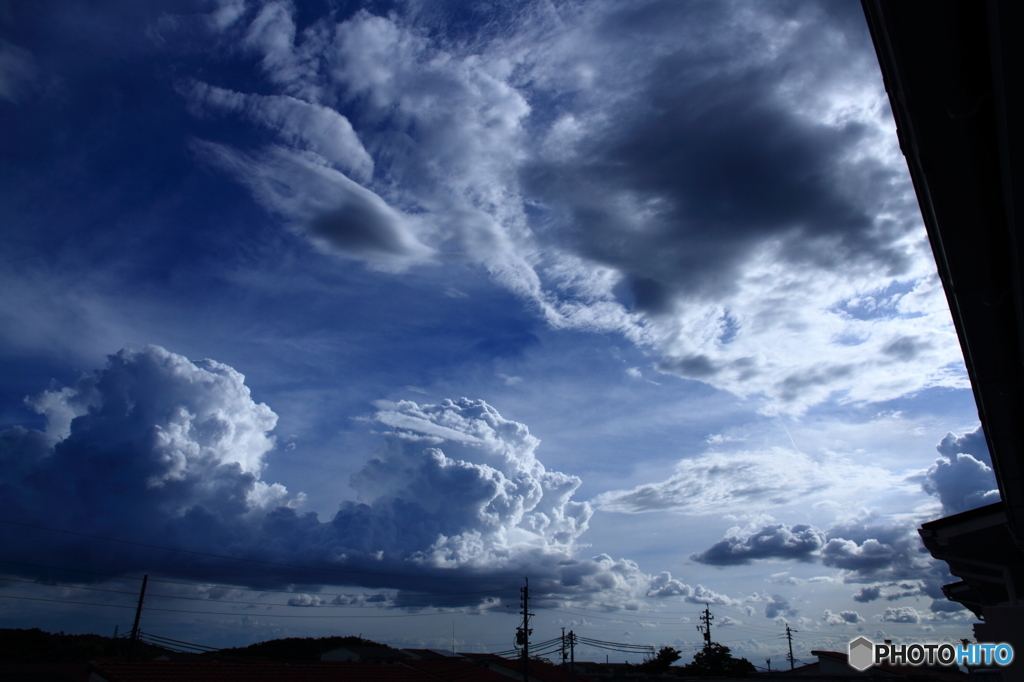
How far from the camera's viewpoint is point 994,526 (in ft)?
37.9

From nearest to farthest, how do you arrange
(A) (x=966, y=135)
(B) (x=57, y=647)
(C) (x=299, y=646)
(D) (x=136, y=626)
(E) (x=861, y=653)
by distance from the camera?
(A) (x=966, y=135)
(E) (x=861, y=653)
(D) (x=136, y=626)
(B) (x=57, y=647)
(C) (x=299, y=646)

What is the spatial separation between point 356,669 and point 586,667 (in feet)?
391

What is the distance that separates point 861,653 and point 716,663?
256ft

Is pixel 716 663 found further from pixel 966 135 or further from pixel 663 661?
pixel 966 135

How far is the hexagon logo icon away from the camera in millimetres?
15430

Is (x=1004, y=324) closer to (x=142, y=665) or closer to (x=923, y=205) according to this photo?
(x=923, y=205)

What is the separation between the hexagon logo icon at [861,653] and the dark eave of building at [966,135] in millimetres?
12801

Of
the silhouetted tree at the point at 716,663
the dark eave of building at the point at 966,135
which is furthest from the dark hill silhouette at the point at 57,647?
the dark eave of building at the point at 966,135

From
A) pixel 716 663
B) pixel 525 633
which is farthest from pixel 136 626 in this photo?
pixel 716 663

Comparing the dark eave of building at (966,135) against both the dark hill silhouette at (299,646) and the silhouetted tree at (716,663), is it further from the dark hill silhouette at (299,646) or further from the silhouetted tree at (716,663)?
the dark hill silhouette at (299,646)

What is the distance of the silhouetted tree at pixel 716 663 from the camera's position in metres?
80.5

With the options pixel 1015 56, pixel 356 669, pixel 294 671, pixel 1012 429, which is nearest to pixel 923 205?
pixel 1015 56

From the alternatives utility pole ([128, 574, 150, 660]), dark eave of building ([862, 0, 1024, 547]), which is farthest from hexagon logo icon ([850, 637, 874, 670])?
utility pole ([128, 574, 150, 660])

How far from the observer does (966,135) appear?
4156mm
